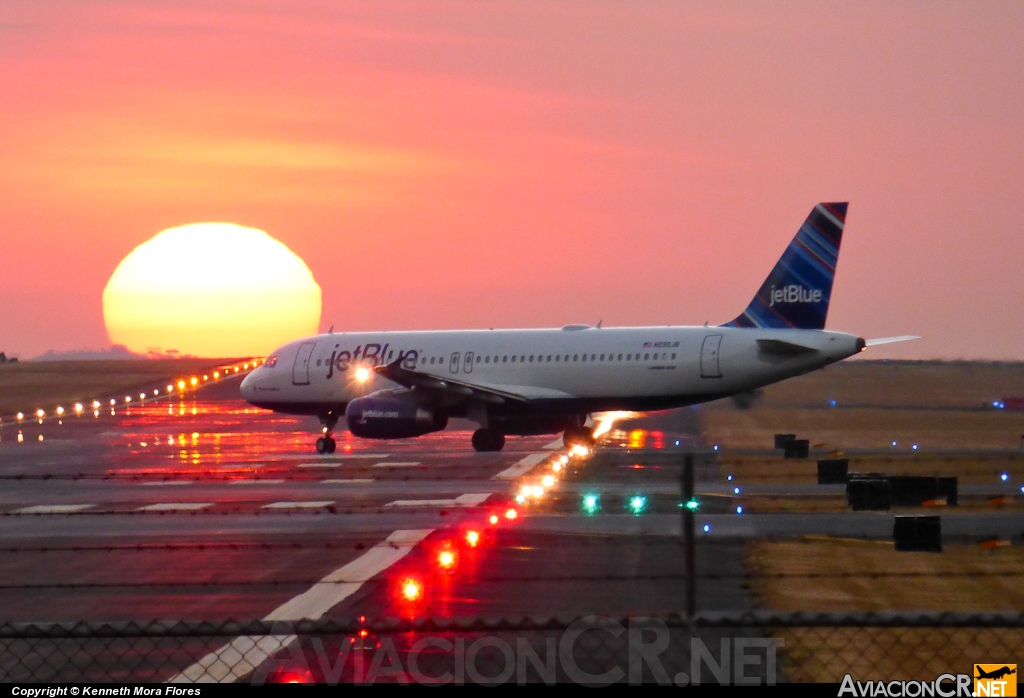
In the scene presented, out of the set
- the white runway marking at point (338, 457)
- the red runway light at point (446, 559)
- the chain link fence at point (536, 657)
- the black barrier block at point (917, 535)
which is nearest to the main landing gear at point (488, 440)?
the white runway marking at point (338, 457)

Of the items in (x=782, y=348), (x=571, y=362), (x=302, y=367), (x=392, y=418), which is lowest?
(x=392, y=418)

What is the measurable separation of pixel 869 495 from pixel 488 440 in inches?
672

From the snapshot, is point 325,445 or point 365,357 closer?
point 325,445

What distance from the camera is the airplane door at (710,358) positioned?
34250 millimetres

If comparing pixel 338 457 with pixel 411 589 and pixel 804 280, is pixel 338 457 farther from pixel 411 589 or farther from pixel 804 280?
pixel 411 589

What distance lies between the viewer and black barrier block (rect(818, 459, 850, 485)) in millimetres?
24688

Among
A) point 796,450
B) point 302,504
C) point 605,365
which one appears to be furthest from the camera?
point 605,365

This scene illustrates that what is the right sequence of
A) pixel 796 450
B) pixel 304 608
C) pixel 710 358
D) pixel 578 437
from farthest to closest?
pixel 578 437, pixel 710 358, pixel 796 450, pixel 304 608

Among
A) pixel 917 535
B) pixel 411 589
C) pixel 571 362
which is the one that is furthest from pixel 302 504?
pixel 571 362

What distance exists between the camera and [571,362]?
35969 millimetres

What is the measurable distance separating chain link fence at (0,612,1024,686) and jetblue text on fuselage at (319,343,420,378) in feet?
89.8

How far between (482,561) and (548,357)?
2156cm

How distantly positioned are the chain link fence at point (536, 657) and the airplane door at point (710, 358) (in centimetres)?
2310

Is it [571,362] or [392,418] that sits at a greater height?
[571,362]
